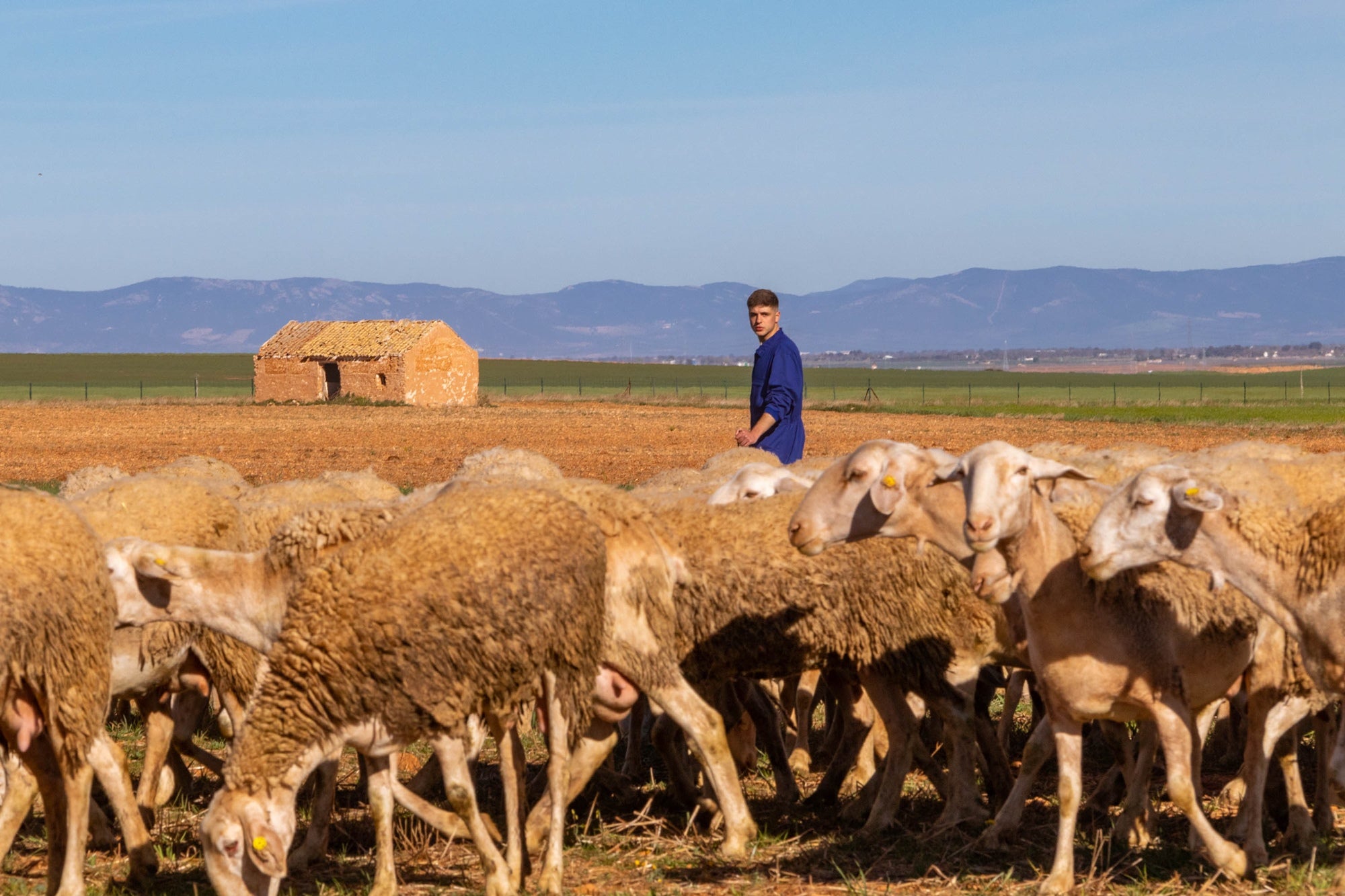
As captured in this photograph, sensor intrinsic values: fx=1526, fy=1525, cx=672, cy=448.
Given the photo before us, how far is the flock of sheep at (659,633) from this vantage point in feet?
20.7

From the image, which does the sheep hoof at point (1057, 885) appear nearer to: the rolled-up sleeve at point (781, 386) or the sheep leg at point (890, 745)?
the sheep leg at point (890, 745)

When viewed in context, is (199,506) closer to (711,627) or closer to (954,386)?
(711,627)

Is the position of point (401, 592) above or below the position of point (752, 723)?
above

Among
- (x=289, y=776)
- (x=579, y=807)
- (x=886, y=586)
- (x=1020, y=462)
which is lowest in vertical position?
(x=579, y=807)

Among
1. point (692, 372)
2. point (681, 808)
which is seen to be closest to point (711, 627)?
point (681, 808)

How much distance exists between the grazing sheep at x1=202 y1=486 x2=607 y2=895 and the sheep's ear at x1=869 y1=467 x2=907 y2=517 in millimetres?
1429

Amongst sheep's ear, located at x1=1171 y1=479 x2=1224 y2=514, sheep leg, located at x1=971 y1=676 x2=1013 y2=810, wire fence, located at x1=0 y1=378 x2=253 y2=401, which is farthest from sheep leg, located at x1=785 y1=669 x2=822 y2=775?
wire fence, located at x1=0 y1=378 x2=253 y2=401

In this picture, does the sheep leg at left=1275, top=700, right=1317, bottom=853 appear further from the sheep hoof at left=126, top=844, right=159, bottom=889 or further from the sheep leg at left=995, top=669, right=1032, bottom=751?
the sheep hoof at left=126, top=844, right=159, bottom=889

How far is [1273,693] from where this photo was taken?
7.28m

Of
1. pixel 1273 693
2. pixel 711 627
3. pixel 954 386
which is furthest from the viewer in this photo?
pixel 954 386

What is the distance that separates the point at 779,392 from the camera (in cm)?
1045

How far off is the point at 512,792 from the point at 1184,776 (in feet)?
9.83

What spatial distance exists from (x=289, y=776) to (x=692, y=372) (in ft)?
486

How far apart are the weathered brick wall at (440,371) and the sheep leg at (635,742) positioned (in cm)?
5369
